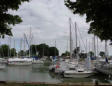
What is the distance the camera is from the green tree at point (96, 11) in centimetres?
861

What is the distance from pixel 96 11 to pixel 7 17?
5.24 m

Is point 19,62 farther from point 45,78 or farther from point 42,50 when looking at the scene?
point 42,50

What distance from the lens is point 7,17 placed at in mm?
11586

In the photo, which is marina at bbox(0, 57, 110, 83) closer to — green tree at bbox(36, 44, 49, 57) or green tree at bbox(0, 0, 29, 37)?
green tree at bbox(0, 0, 29, 37)

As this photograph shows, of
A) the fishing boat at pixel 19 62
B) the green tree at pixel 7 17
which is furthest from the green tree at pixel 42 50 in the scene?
the green tree at pixel 7 17

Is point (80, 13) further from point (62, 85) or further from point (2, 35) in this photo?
point (2, 35)

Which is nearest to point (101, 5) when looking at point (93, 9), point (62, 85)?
point (93, 9)

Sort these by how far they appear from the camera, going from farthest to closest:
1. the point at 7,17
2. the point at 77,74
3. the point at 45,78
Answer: the point at 45,78 → the point at 77,74 → the point at 7,17

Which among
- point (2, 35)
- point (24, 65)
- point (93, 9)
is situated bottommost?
point (24, 65)

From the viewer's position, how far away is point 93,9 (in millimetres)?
9117

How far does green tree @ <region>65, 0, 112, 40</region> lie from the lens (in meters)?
8.61

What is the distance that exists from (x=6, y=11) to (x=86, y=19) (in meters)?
4.55

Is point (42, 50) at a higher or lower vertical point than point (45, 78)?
higher

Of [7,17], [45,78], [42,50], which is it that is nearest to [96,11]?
[7,17]
